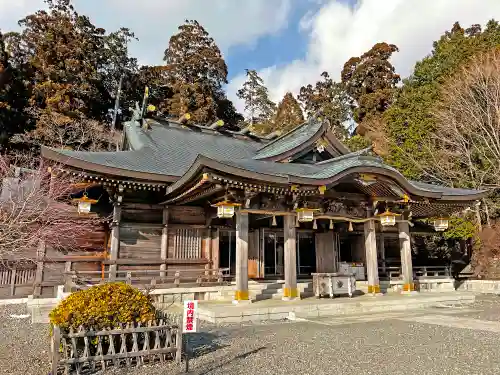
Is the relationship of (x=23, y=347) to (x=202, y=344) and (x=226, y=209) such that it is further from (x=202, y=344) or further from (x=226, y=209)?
(x=226, y=209)

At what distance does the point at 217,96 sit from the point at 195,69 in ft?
11.6

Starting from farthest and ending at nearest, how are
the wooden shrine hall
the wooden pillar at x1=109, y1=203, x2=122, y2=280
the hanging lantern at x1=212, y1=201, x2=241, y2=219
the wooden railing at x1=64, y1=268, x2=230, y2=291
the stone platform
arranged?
1. the wooden pillar at x1=109, y1=203, x2=122, y2=280
2. the wooden railing at x1=64, y1=268, x2=230, y2=291
3. the wooden shrine hall
4. the hanging lantern at x1=212, y1=201, x2=241, y2=219
5. the stone platform

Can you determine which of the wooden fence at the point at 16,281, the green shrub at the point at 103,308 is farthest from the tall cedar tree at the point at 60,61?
the green shrub at the point at 103,308

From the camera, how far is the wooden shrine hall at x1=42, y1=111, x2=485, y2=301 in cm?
1095

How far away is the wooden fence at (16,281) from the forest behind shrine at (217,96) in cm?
1017

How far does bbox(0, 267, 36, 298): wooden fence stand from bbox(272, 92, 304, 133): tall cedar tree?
1284 inches

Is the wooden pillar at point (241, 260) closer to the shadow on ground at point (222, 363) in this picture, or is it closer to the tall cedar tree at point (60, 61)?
the shadow on ground at point (222, 363)

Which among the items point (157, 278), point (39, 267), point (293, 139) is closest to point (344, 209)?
point (293, 139)

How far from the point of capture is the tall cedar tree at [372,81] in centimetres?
3962

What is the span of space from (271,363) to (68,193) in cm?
1115

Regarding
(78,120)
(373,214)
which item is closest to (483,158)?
(373,214)

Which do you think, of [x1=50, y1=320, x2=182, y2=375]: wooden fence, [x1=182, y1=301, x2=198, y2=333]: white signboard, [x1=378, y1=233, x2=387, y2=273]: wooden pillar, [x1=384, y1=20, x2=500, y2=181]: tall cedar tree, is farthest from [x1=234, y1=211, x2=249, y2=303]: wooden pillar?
[x1=384, y1=20, x2=500, y2=181]: tall cedar tree

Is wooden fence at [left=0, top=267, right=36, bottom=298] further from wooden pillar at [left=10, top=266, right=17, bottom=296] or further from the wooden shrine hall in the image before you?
the wooden shrine hall

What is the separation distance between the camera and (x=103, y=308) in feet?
18.1
